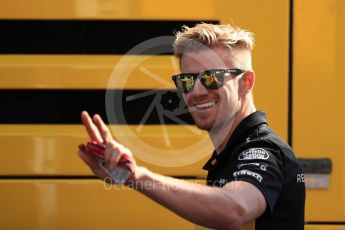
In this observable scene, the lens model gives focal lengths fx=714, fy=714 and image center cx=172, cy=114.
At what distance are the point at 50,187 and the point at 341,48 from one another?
1.05 meters

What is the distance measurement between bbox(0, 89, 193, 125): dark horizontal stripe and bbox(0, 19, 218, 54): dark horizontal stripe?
0.45ft

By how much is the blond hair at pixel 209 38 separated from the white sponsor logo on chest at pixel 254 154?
32cm

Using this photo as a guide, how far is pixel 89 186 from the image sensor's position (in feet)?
7.61

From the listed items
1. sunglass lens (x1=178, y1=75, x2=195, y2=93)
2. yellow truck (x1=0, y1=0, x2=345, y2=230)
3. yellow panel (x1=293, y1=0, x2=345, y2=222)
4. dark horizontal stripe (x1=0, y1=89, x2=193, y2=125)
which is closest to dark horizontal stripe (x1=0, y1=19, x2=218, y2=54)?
yellow truck (x1=0, y1=0, x2=345, y2=230)

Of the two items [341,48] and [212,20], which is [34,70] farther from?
[341,48]

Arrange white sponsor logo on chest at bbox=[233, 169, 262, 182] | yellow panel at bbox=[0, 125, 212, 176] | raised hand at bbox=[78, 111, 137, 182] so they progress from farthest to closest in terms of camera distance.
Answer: yellow panel at bbox=[0, 125, 212, 176] → white sponsor logo on chest at bbox=[233, 169, 262, 182] → raised hand at bbox=[78, 111, 137, 182]

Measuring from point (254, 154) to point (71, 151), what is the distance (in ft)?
2.74

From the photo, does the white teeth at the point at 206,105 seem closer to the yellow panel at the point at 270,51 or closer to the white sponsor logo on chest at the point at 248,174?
the white sponsor logo on chest at the point at 248,174

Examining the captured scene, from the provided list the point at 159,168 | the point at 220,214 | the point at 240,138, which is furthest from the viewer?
the point at 159,168

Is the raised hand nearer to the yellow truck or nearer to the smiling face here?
the smiling face

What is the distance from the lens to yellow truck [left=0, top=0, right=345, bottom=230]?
7.60ft

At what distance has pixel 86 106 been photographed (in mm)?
2346

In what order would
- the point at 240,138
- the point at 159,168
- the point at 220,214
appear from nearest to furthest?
the point at 220,214 < the point at 240,138 < the point at 159,168

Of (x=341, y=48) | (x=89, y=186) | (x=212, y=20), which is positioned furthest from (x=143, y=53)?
(x=341, y=48)
